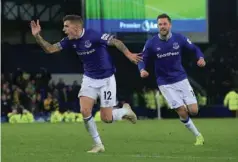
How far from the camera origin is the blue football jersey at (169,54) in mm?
13492

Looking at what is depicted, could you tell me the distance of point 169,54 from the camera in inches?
532

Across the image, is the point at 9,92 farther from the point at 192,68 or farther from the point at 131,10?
the point at 192,68

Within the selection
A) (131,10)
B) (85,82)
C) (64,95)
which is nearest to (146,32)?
(131,10)

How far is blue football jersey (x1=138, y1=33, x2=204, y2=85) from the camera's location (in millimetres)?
13492

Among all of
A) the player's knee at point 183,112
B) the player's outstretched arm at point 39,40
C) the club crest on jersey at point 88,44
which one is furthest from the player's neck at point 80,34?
the player's knee at point 183,112

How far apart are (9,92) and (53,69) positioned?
4.32m

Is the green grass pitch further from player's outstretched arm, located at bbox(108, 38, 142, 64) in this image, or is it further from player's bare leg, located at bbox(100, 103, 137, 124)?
player's outstretched arm, located at bbox(108, 38, 142, 64)

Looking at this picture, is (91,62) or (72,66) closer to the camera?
(91,62)

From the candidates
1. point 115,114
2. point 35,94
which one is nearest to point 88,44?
point 115,114

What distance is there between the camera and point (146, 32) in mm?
30234

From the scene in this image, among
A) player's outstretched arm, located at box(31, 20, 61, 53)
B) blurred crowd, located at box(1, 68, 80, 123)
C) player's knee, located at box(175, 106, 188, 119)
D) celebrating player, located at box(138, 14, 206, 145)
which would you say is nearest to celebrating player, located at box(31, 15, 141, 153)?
player's outstretched arm, located at box(31, 20, 61, 53)

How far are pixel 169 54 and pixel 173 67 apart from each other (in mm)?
284

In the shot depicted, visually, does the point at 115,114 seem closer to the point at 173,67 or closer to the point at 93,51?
the point at 173,67

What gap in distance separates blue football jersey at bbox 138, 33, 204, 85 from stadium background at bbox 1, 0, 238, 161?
1596cm
